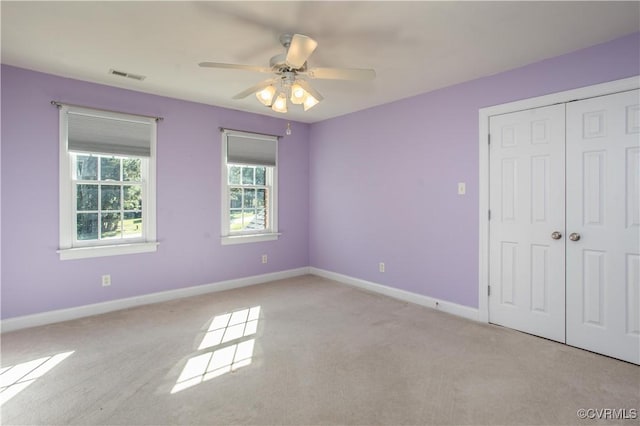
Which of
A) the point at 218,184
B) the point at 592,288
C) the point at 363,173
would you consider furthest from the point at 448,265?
the point at 218,184

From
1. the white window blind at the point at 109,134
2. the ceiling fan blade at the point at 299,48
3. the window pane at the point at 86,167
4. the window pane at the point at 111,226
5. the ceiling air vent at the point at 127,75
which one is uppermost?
the ceiling air vent at the point at 127,75

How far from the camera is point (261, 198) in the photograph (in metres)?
5.04

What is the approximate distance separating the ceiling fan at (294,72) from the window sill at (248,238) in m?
2.27

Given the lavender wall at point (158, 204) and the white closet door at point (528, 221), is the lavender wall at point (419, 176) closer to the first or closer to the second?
the white closet door at point (528, 221)

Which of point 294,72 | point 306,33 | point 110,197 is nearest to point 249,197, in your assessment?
point 110,197

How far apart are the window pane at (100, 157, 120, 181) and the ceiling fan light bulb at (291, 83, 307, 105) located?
2315 millimetres

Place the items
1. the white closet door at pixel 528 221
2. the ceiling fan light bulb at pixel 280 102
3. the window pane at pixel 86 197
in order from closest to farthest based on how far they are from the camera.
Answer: the ceiling fan light bulb at pixel 280 102 → the white closet door at pixel 528 221 → the window pane at pixel 86 197

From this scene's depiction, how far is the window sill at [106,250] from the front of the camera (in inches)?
136

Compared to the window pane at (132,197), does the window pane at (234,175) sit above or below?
above

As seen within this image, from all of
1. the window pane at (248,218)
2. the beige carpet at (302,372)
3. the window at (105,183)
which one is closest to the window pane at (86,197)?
the window at (105,183)

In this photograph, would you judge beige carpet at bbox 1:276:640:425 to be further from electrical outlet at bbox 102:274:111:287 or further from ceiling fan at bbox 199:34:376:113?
ceiling fan at bbox 199:34:376:113

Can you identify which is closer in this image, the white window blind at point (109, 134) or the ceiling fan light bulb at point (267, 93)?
the ceiling fan light bulb at point (267, 93)

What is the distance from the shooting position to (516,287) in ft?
10.5

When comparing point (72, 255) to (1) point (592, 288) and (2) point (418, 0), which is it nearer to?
(2) point (418, 0)
